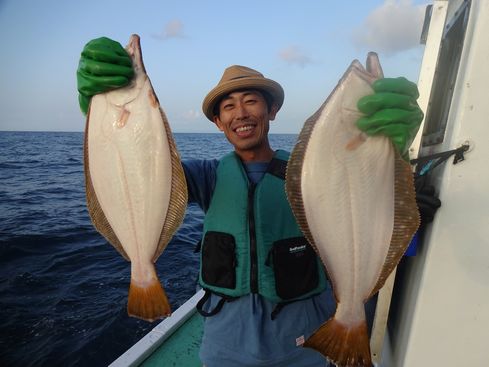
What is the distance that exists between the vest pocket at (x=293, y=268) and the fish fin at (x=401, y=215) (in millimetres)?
662

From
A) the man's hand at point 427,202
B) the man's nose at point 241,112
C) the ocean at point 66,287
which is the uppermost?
the man's nose at point 241,112

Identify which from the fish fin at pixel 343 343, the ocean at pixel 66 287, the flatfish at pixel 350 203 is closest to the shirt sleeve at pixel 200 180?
the flatfish at pixel 350 203

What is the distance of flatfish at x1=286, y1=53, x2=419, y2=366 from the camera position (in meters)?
1.57

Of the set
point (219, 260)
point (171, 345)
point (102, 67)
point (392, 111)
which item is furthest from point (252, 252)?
point (171, 345)

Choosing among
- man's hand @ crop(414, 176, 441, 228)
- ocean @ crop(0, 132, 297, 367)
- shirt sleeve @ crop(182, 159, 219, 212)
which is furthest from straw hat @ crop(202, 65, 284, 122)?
ocean @ crop(0, 132, 297, 367)

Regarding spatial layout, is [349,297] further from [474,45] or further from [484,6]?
[484,6]

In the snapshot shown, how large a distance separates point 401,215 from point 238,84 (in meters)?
1.30

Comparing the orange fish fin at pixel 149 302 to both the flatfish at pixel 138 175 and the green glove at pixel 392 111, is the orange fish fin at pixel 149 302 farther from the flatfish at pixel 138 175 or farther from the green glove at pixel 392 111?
the green glove at pixel 392 111

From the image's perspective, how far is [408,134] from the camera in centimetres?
154

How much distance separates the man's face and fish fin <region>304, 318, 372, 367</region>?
1.27 metres

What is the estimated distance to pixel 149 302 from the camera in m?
1.75

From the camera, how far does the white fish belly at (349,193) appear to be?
5.16 ft

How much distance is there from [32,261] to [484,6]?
8726 mm

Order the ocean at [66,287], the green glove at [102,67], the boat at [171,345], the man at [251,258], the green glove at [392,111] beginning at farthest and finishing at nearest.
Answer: the ocean at [66,287] < the boat at [171,345] < the man at [251,258] < the green glove at [102,67] < the green glove at [392,111]
